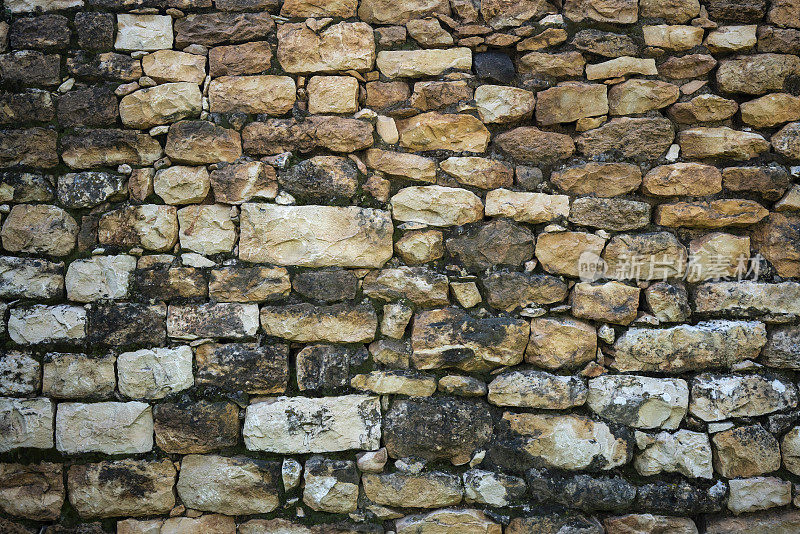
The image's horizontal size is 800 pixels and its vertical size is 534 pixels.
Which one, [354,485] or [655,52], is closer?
[354,485]

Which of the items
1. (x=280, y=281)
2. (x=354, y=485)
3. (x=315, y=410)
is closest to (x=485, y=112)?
(x=280, y=281)

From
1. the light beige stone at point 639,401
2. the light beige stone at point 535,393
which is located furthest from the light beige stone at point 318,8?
the light beige stone at point 639,401

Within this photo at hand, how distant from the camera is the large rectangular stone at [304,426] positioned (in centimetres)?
214

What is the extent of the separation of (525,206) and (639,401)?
0.98m

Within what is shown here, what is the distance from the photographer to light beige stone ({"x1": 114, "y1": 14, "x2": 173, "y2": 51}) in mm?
2221

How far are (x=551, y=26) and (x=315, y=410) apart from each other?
1987mm

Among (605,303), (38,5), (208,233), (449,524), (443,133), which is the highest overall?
(38,5)

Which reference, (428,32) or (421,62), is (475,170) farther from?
(428,32)

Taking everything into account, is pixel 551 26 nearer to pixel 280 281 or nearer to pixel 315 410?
pixel 280 281

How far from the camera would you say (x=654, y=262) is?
89.0 inches

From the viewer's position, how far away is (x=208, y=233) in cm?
218

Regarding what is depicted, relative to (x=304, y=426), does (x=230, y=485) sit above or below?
below

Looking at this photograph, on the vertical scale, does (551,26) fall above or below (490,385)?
above

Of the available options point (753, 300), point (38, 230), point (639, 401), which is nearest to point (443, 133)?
point (639, 401)
